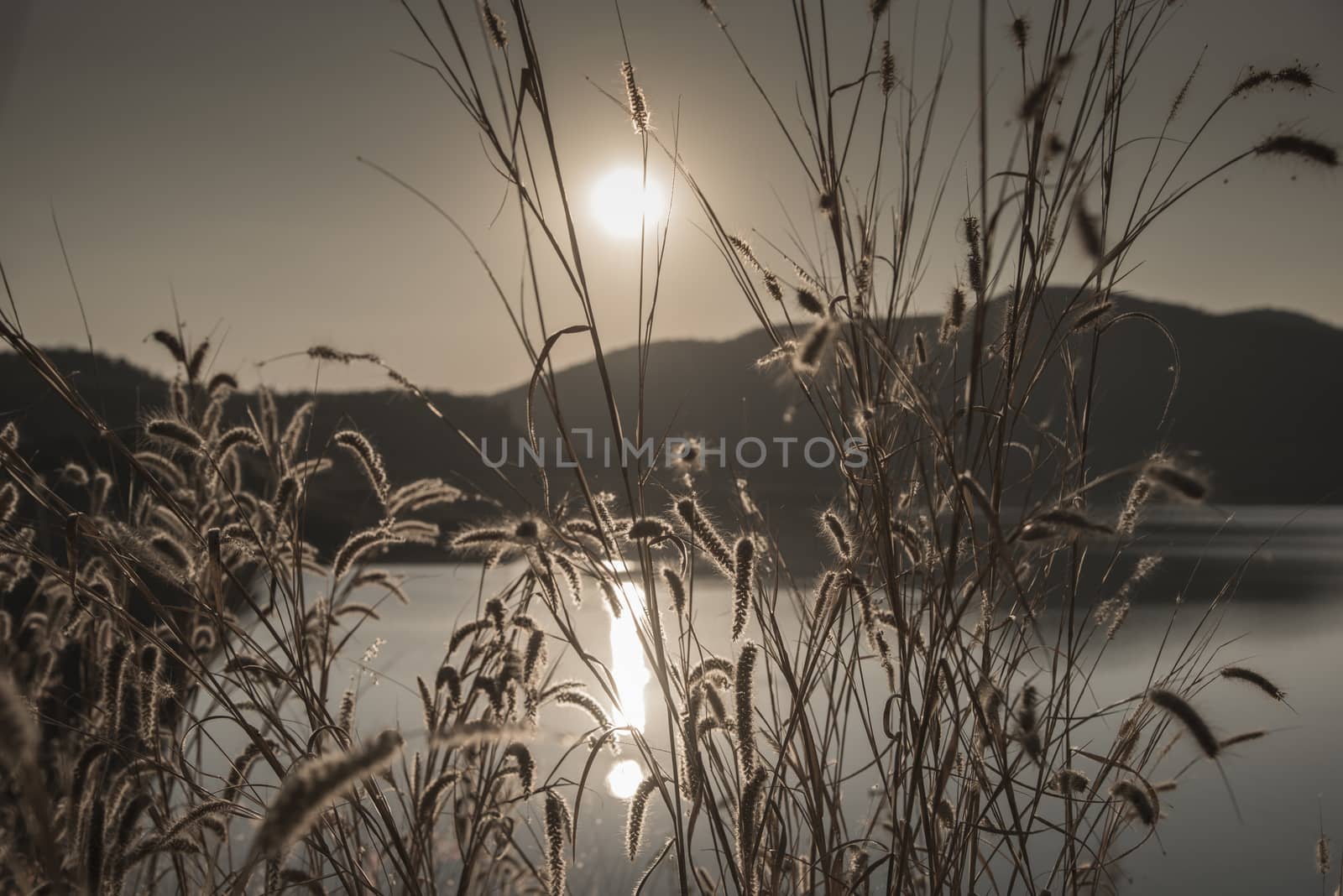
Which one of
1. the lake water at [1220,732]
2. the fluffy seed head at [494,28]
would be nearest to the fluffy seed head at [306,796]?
the lake water at [1220,732]

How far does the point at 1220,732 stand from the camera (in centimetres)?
144

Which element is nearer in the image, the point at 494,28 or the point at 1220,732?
the point at 494,28

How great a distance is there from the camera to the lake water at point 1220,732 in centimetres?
351

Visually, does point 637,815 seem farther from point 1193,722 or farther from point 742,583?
point 1193,722

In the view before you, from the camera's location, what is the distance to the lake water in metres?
3.51

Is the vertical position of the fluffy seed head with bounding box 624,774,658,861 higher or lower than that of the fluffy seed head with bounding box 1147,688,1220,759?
lower

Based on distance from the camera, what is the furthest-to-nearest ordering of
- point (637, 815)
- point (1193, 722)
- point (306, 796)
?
point (637, 815) < point (1193, 722) < point (306, 796)

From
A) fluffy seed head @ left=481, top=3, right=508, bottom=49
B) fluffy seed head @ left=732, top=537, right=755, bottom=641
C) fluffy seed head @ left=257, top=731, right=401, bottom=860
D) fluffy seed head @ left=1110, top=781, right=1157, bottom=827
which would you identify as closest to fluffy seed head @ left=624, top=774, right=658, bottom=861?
fluffy seed head @ left=732, top=537, right=755, bottom=641

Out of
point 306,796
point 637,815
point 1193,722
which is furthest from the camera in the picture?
point 637,815

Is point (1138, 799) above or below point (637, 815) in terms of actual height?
above

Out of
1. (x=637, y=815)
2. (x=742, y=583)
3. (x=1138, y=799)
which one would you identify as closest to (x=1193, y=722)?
(x=1138, y=799)

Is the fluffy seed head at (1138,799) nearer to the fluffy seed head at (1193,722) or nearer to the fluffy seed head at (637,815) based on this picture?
the fluffy seed head at (1193,722)

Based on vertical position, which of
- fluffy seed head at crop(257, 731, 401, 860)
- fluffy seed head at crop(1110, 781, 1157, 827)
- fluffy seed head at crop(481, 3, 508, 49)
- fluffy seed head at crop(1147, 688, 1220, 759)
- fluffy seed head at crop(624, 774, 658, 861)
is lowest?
fluffy seed head at crop(624, 774, 658, 861)

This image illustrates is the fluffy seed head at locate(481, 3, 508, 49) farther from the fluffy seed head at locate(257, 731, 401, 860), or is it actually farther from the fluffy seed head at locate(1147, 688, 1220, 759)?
the fluffy seed head at locate(1147, 688, 1220, 759)
